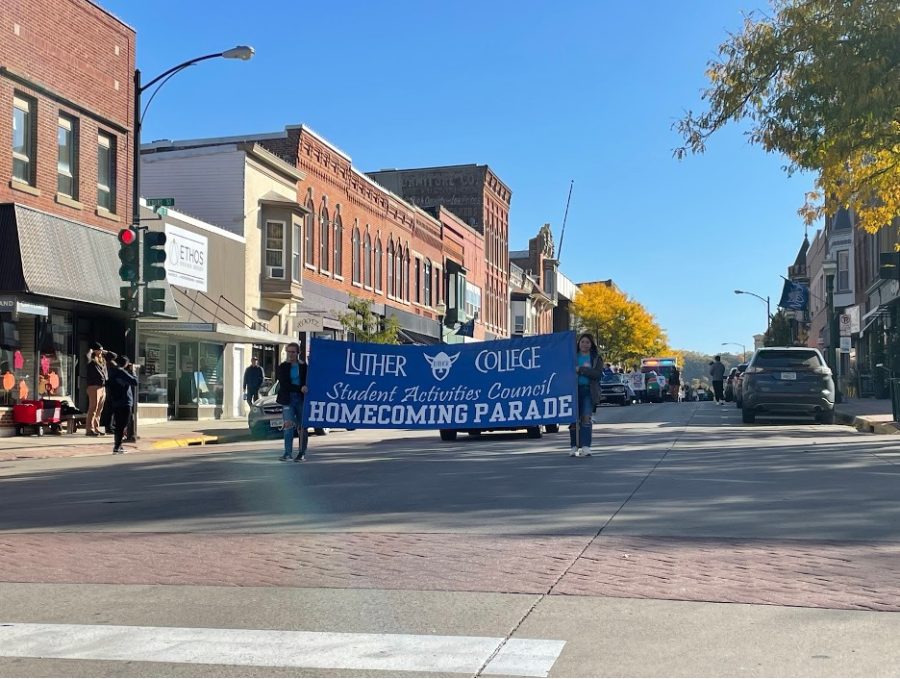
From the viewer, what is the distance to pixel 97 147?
26828mm

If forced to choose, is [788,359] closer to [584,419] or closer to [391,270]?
[584,419]

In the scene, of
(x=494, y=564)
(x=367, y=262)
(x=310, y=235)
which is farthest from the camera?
(x=367, y=262)

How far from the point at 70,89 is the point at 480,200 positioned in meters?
43.3

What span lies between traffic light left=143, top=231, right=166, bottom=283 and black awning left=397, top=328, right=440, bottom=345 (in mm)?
26028

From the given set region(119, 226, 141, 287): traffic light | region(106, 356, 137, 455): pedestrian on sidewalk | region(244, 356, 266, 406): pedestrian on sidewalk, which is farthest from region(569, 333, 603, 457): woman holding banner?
region(244, 356, 266, 406): pedestrian on sidewalk

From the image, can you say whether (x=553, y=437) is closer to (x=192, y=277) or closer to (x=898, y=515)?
(x=898, y=515)

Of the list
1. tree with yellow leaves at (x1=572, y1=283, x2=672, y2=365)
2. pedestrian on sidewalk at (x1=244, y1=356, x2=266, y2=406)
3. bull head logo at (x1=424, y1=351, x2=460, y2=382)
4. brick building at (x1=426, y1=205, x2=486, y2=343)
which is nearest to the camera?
bull head logo at (x1=424, y1=351, x2=460, y2=382)

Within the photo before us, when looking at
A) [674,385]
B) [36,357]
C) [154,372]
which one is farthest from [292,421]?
[674,385]

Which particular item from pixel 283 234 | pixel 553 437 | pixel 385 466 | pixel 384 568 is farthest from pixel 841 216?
pixel 384 568

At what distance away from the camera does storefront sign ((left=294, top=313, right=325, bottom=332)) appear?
39375 mm

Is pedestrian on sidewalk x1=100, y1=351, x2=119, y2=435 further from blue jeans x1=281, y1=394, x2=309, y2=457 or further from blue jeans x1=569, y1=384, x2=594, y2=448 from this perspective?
blue jeans x1=569, y1=384, x2=594, y2=448

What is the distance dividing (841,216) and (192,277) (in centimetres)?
3939

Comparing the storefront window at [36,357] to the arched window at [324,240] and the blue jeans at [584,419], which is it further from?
the arched window at [324,240]

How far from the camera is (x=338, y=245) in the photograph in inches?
1687
